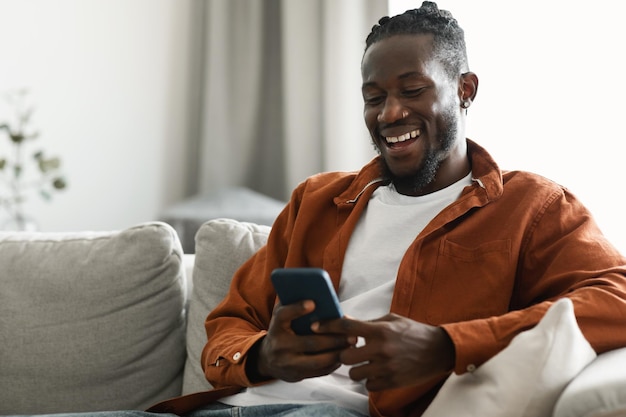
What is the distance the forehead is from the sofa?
1.54 feet

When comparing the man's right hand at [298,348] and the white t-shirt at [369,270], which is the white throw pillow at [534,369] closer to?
the man's right hand at [298,348]

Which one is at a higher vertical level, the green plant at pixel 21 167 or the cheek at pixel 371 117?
the cheek at pixel 371 117

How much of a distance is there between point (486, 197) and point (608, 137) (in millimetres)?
1034

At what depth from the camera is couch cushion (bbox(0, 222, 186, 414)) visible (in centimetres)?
165

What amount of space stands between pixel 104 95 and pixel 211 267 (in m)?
2.31

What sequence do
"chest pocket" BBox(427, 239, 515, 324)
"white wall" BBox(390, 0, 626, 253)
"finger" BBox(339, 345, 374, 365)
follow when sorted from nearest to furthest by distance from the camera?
"finger" BBox(339, 345, 374, 365), "chest pocket" BBox(427, 239, 515, 324), "white wall" BBox(390, 0, 626, 253)

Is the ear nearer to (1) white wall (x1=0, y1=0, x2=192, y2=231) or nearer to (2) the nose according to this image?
(2) the nose

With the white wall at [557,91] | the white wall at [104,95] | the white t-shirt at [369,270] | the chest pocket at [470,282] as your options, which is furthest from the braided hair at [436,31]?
the white wall at [104,95]

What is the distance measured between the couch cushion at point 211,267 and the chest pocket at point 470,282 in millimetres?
521

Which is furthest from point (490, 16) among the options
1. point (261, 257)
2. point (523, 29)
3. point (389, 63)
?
point (261, 257)

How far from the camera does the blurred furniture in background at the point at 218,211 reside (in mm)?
3281

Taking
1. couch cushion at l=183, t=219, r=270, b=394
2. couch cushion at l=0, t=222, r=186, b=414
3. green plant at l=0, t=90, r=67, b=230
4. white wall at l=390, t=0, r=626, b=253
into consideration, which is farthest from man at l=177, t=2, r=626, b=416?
green plant at l=0, t=90, r=67, b=230

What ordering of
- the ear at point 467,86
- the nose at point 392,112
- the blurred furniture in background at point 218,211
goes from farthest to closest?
1. the blurred furniture in background at point 218,211
2. the ear at point 467,86
3. the nose at point 392,112

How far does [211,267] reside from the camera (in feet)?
5.69
